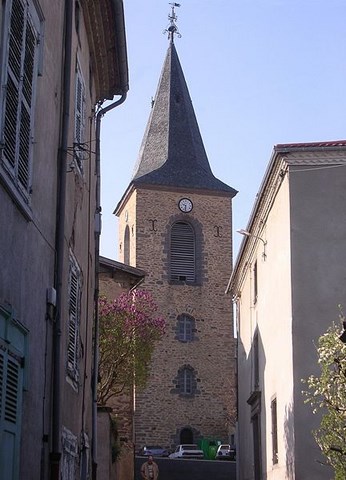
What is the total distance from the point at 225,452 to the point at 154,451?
4.23 metres

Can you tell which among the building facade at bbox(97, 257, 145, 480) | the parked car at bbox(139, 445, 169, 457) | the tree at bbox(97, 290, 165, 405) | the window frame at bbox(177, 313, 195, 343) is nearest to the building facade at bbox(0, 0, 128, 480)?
the building facade at bbox(97, 257, 145, 480)

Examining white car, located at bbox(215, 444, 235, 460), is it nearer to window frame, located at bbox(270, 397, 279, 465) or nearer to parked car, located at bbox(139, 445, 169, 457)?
parked car, located at bbox(139, 445, 169, 457)

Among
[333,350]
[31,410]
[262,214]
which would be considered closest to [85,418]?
[333,350]

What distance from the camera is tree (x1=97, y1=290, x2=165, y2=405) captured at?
84.4 ft

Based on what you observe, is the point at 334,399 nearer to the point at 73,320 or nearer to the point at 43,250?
the point at 73,320

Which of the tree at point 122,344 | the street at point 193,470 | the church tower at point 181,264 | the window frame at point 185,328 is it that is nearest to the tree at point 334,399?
the tree at point 122,344

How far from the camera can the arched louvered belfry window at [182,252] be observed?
174 feet

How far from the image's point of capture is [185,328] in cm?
5125

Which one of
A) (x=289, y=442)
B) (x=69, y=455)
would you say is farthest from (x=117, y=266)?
(x=69, y=455)

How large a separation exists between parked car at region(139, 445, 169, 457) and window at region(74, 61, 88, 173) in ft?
118

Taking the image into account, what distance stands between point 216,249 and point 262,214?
32149mm

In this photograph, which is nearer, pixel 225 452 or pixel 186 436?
pixel 225 452

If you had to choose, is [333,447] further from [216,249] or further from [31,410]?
[216,249]

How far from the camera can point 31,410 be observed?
7.98 meters
